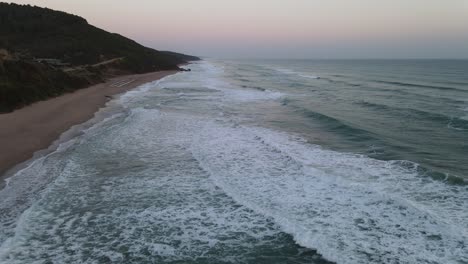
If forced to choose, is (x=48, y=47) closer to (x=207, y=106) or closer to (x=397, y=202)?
(x=207, y=106)

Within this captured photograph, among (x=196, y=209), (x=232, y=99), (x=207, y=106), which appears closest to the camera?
(x=196, y=209)

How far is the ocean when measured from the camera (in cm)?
839

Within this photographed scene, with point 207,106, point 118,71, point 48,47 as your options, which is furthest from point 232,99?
point 48,47

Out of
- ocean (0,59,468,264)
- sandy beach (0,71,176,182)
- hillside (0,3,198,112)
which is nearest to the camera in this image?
ocean (0,59,468,264)

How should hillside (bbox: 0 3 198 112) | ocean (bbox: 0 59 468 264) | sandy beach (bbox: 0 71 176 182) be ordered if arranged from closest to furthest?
ocean (bbox: 0 59 468 264) < sandy beach (bbox: 0 71 176 182) < hillside (bbox: 0 3 198 112)

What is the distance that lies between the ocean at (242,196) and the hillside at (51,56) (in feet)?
27.7

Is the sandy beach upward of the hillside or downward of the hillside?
downward

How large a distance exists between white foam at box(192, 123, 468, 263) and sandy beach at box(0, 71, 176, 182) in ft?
21.1

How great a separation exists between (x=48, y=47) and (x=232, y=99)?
131 ft

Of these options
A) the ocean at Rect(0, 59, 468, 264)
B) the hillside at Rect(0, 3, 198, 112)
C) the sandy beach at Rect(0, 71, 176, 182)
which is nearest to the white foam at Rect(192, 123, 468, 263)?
the ocean at Rect(0, 59, 468, 264)

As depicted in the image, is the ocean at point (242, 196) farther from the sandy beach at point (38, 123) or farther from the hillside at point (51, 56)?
the hillside at point (51, 56)

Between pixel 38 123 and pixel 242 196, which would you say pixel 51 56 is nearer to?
pixel 38 123

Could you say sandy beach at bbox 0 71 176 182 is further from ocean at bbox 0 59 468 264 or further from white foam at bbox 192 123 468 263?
white foam at bbox 192 123 468 263

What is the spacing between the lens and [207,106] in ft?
97.9
